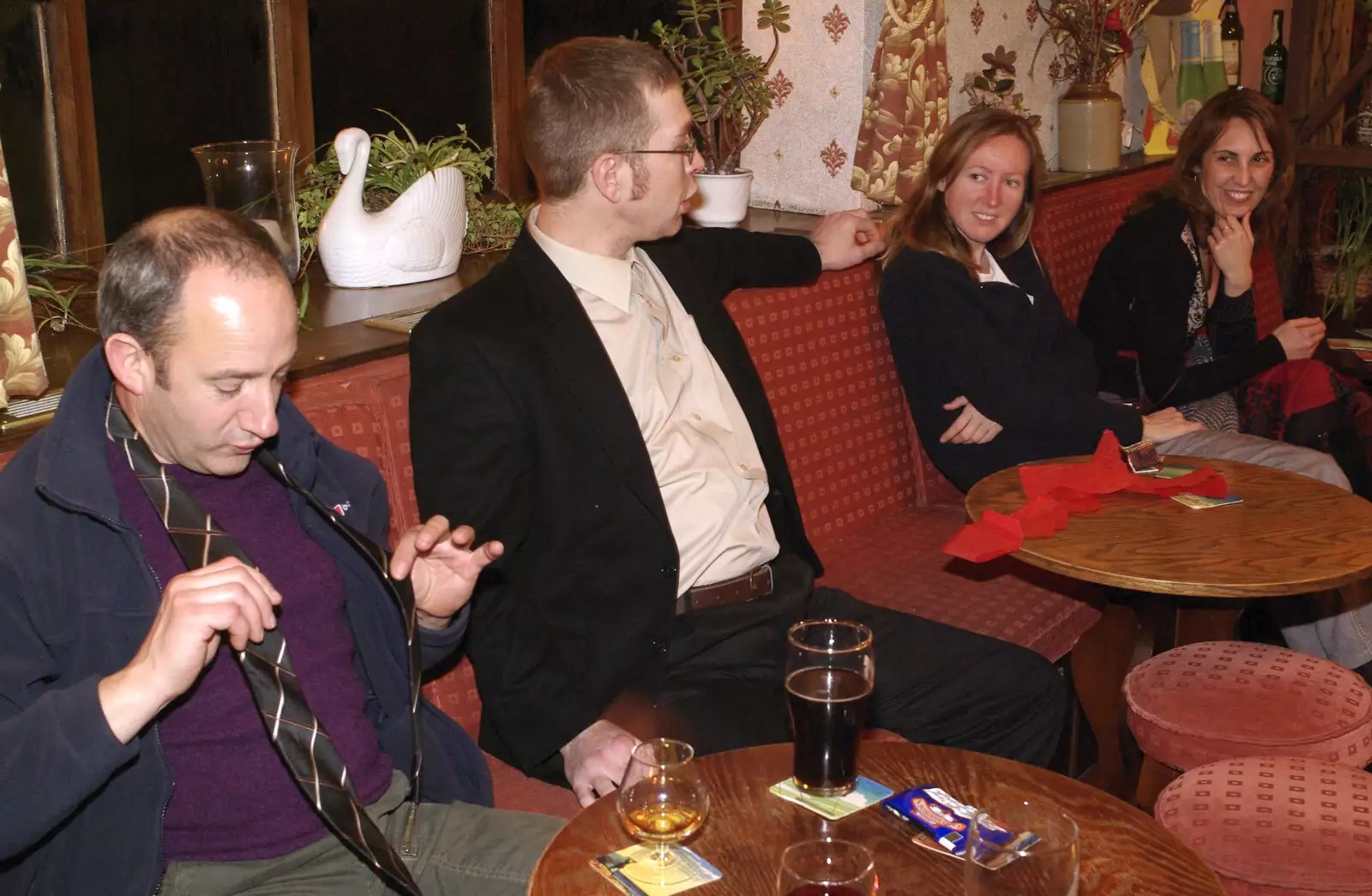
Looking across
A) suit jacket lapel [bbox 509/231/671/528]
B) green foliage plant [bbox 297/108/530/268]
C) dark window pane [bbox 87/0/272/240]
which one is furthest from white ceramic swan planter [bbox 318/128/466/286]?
suit jacket lapel [bbox 509/231/671/528]

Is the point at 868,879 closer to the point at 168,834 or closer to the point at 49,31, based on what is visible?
the point at 168,834

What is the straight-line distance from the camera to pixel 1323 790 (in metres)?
2.05

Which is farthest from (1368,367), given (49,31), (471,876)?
(49,31)

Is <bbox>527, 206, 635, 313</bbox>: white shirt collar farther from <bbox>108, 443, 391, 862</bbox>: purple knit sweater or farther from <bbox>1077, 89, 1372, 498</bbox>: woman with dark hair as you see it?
<bbox>1077, 89, 1372, 498</bbox>: woman with dark hair

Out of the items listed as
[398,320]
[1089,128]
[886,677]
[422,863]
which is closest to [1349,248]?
[1089,128]

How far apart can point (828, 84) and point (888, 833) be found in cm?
277

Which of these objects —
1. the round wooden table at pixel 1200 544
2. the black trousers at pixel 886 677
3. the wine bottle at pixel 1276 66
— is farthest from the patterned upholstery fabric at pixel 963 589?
the wine bottle at pixel 1276 66

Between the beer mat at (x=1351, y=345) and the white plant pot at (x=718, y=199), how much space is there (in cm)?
167

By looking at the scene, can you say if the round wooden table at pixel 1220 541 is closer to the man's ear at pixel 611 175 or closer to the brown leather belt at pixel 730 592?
the brown leather belt at pixel 730 592

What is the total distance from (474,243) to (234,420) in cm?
158

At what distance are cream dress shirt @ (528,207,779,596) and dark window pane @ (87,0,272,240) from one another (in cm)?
93

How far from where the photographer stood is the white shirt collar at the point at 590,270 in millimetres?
2268

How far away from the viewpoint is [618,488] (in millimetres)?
2184

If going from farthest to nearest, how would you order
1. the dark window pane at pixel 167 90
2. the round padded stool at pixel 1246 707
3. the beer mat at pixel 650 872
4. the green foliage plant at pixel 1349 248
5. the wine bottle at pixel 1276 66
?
the wine bottle at pixel 1276 66, the green foliage plant at pixel 1349 248, the dark window pane at pixel 167 90, the round padded stool at pixel 1246 707, the beer mat at pixel 650 872
